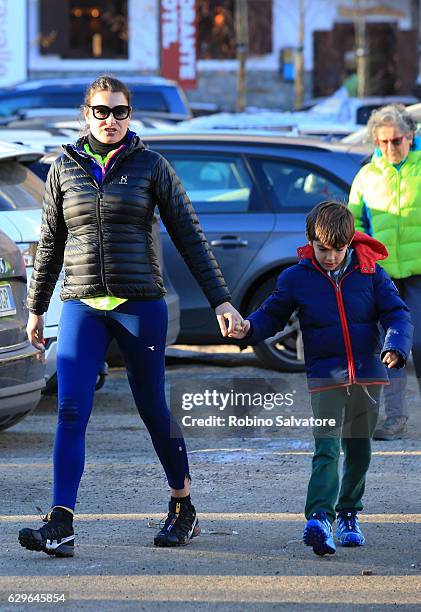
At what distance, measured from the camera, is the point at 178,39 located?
3744 centimetres

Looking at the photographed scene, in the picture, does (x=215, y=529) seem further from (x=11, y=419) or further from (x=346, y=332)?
(x=11, y=419)

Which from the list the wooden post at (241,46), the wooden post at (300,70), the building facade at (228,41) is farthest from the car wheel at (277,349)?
the building facade at (228,41)

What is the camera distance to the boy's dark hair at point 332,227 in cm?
544

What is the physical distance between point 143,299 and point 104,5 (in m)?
34.7

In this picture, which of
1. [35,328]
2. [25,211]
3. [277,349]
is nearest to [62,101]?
[277,349]

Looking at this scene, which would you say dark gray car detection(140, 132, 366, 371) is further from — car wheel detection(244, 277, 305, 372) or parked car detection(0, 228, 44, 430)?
parked car detection(0, 228, 44, 430)

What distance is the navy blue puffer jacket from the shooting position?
550 centimetres

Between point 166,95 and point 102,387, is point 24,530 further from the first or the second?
point 166,95

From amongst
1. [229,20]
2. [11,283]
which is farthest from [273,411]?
[229,20]

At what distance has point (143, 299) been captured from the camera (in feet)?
18.1

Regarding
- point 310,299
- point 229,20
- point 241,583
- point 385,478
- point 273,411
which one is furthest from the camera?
point 229,20

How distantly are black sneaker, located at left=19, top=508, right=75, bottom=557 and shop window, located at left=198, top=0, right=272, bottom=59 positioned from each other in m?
33.9

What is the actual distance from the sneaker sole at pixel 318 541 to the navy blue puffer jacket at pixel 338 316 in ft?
1.81

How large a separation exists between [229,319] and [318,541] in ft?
2.99
